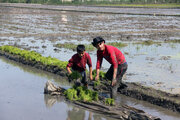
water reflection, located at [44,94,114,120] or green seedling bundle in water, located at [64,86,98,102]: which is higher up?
green seedling bundle in water, located at [64,86,98,102]

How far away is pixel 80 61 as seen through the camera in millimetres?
7309

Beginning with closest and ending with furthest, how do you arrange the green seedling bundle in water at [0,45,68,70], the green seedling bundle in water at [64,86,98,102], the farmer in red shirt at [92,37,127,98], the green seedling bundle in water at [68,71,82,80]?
the farmer in red shirt at [92,37,127,98] < the green seedling bundle in water at [64,86,98,102] < the green seedling bundle in water at [68,71,82,80] < the green seedling bundle in water at [0,45,68,70]

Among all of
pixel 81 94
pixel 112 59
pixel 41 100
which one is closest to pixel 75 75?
pixel 81 94

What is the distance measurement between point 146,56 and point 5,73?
206 inches

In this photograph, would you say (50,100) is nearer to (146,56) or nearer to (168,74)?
(168,74)

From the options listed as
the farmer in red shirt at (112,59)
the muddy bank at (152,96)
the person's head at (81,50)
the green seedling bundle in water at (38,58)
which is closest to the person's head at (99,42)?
the farmer in red shirt at (112,59)

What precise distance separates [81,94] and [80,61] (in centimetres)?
70

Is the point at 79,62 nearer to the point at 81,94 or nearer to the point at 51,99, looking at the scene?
the point at 81,94

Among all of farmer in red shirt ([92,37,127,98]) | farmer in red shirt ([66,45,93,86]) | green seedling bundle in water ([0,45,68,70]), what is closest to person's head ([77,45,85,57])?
farmer in red shirt ([66,45,93,86])

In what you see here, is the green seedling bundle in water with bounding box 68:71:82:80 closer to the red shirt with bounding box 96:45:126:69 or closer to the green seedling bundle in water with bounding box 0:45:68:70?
the red shirt with bounding box 96:45:126:69

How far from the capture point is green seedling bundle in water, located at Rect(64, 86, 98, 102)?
7.06 m

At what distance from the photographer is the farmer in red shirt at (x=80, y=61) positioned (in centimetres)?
698

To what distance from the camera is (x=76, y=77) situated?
737 cm

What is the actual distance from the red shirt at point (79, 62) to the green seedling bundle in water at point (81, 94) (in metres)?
0.44
